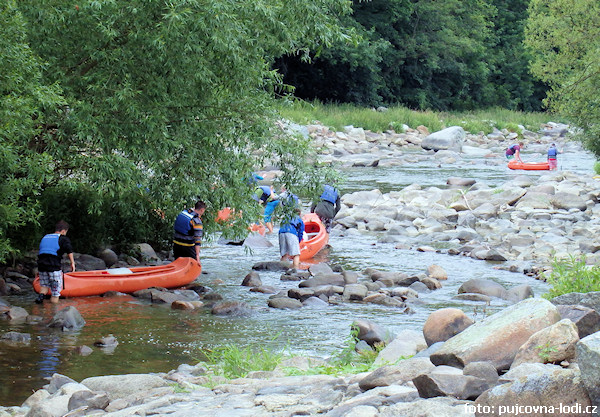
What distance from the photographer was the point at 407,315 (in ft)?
33.6

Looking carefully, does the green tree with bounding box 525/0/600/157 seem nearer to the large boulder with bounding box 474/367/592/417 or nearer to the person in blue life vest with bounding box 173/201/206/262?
the person in blue life vest with bounding box 173/201/206/262

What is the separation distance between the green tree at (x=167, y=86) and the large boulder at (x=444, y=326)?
454 cm

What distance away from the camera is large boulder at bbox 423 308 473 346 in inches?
271

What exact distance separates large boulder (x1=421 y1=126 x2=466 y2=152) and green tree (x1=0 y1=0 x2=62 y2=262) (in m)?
29.7

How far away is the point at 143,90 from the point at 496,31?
59.3 metres

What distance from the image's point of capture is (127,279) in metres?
11.3

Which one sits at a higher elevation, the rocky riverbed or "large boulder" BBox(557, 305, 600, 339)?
"large boulder" BBox(557, 305, 600, 339)

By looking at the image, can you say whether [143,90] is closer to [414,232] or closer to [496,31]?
[414,232]

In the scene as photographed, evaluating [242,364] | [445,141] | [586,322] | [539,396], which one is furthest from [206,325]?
[445,141]

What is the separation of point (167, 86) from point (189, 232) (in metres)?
2.59

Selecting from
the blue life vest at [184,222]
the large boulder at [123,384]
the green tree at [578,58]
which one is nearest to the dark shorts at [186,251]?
the blue life vest at [184,222]

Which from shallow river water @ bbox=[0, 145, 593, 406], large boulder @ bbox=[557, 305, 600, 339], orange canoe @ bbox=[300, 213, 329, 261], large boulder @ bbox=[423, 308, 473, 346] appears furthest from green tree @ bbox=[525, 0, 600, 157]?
large boulder @ bbox=[557, 305, 600, 339]

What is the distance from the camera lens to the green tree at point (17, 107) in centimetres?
A: 861

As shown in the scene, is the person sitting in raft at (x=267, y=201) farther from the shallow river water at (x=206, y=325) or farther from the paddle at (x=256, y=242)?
the paddle at (x=256, y=242)
